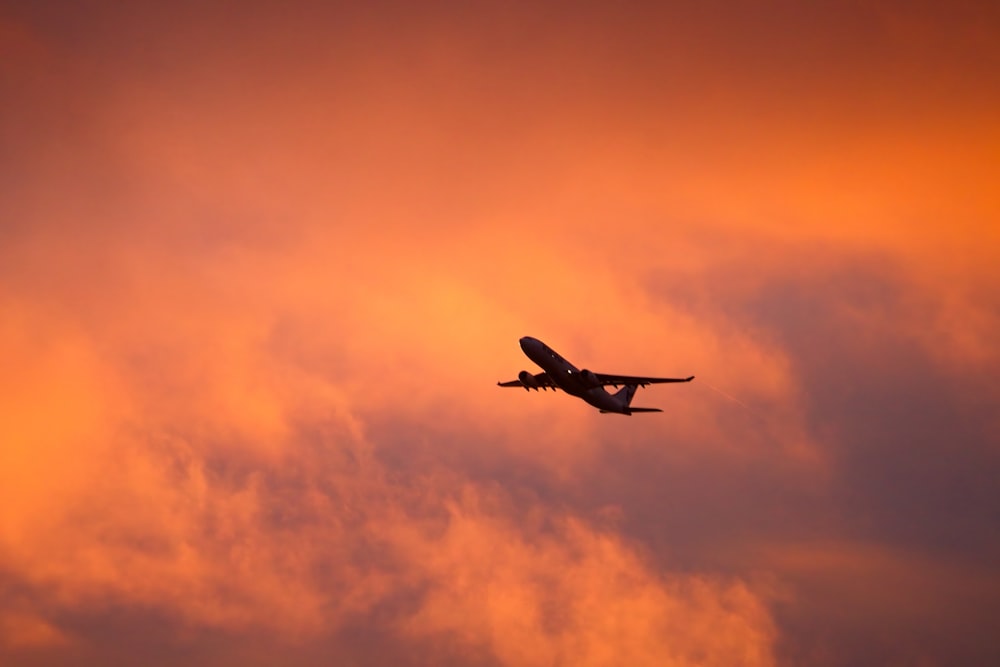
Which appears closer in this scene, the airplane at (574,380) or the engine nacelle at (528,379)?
the airplane at (574,380)

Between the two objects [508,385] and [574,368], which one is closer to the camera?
[574,368]

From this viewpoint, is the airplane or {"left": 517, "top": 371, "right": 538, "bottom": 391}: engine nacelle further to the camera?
{"left": 517, "top": 371, "right": 538, "bottom": 391}: engine nacelle

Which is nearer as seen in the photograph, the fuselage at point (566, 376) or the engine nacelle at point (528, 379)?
the fuselage at point (566, 376)
